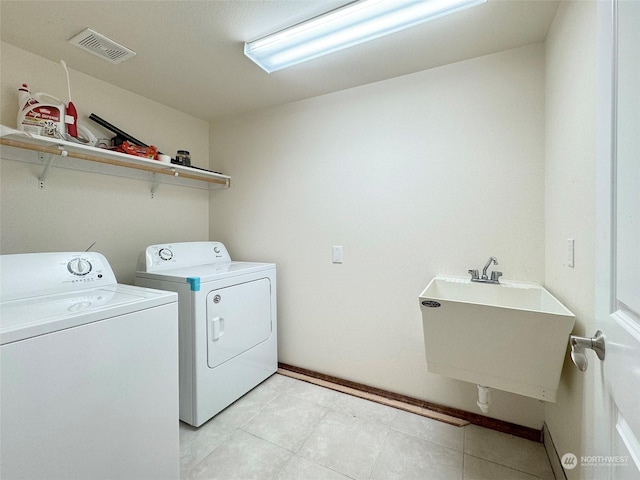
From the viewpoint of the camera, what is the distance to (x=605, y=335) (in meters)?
0.63

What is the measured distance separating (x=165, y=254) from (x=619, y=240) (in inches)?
91.0

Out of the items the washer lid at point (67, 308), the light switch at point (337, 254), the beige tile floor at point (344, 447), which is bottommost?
the beige tile floor at point (344, 447)

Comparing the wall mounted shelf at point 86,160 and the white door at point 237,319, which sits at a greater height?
the wall mounted shelf at point 86,160

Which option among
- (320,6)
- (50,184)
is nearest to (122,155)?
(50,184)

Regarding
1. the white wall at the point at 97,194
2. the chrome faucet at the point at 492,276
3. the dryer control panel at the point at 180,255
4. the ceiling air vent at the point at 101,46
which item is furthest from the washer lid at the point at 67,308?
the chrome faucet at the point at 492,276

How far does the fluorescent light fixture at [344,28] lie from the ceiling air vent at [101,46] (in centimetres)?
77

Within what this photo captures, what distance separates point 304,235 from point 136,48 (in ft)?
5.35

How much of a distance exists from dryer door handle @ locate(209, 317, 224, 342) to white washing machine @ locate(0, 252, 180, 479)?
0.43m

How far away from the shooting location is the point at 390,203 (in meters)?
1.99

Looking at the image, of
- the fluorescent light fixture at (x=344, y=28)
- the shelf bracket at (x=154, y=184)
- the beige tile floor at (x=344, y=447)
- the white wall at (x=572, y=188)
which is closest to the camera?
the white wall at (x=572, y=188)

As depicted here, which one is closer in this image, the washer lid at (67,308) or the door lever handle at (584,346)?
the door lever handle at (584,346)

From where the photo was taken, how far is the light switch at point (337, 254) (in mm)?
2172

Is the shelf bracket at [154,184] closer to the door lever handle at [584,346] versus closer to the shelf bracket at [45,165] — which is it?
the shelf bracket at [45,165]

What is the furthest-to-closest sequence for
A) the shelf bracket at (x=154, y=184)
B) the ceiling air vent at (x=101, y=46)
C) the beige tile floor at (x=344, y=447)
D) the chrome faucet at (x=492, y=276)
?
the shelf bracket at (x=154, y=184) → the chrome faucet at (x=492, y=276) → the ceiling air vent at (x=101, y=46) → the beige tile floor at (x=344, y=447)
